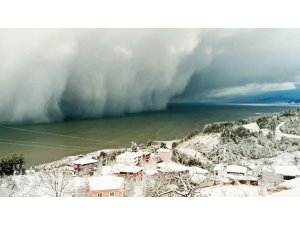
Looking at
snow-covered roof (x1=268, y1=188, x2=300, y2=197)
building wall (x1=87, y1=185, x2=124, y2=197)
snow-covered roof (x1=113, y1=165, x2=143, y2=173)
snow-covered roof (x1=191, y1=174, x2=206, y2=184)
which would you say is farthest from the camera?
snow-covered roof (x1=113, y1=165, x2=143, y2=173)

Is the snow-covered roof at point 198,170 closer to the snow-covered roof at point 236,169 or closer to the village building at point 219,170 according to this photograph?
the village building at point 219,170

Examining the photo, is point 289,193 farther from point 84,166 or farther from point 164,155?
point 84,166

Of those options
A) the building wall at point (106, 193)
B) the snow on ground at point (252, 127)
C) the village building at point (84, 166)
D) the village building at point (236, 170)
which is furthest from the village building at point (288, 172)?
the village building at point (84, 166)

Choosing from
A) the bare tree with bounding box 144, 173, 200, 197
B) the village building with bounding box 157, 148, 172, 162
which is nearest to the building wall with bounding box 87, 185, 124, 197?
the bare tree with bounding box 144, 173, 200, 197

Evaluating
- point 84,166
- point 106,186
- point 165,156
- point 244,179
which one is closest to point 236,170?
point 244,179

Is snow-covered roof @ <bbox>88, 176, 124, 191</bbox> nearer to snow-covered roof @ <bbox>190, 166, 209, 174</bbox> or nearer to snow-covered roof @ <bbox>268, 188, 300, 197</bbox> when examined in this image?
snow-covered roof @ <bbox>190, 166, 209, 174</bbox>
